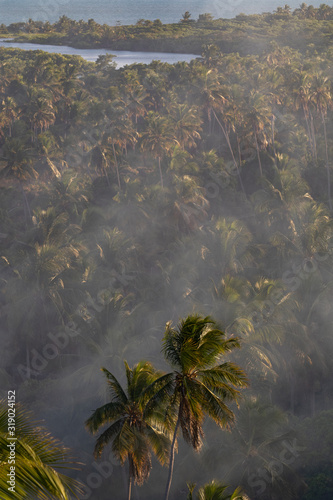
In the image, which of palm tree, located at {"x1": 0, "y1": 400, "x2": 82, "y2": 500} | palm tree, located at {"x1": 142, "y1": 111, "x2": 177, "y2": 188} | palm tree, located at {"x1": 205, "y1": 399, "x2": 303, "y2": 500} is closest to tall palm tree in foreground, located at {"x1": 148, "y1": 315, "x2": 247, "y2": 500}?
palm tree, located at {"x1": 0, "y1": 400, "x2": 82, "y2": 500}

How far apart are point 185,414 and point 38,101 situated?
228 feet

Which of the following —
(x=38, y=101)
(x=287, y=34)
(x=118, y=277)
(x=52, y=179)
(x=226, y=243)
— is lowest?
(x=118, y=277)

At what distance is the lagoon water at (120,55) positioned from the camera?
384 feet

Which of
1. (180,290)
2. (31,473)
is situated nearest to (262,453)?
(180,290)

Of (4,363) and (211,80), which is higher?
(211,80)

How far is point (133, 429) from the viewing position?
16.4 m

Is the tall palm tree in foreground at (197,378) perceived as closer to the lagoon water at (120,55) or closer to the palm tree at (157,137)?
the palm tree at (157,137)

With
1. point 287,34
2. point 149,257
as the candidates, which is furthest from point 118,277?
point 287,34

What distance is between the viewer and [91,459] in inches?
1142

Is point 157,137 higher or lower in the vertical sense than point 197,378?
higher

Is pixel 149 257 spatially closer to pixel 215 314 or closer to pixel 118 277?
pixel 118 277

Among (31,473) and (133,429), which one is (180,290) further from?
(31,473)

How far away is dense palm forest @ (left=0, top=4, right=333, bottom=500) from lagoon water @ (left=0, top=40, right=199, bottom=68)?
41160 millimetres

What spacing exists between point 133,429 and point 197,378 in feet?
11.7
